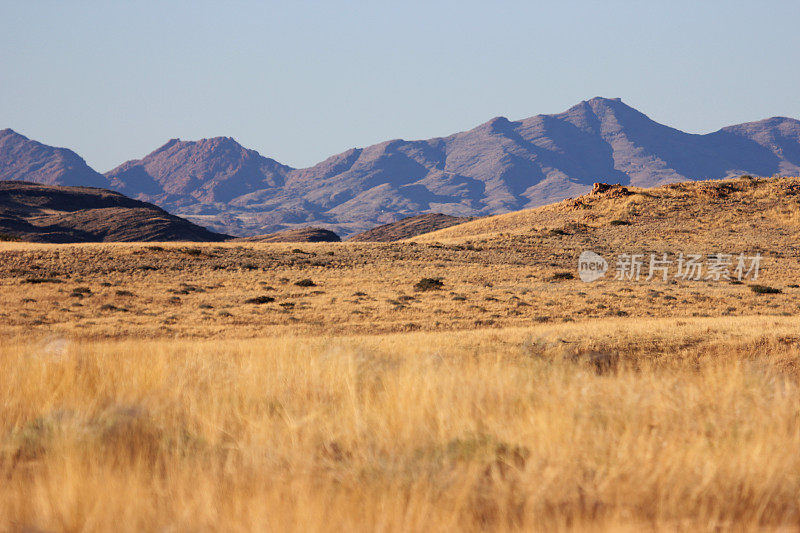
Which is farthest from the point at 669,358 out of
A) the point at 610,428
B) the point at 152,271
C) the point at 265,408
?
the point at 152,271

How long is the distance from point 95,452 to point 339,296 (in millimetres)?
28795

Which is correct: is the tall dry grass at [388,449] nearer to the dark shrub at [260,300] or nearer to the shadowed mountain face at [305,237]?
the dark shrub at [260,300]

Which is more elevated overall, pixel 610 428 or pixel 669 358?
pixel 610 428

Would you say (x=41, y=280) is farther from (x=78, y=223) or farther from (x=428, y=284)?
(x=78, y=223)

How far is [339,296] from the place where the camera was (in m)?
34.3

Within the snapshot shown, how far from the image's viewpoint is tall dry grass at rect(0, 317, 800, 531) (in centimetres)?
451

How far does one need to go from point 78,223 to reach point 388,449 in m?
151

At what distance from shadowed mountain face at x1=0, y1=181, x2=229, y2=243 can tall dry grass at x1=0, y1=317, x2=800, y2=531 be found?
4903 inches

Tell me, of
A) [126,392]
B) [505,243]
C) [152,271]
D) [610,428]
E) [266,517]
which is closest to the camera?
[266,517]

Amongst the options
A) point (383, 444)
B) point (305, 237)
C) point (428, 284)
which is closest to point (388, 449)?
point (383, 444)

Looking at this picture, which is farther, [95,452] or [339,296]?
[339,296]

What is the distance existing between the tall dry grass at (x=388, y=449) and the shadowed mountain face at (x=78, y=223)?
124543 mm

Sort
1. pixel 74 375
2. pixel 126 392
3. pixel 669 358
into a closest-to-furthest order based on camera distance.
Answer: pixel 126 392 < pixel 74 375 < pixel 669 358

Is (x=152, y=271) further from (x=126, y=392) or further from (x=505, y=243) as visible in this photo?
(x=126, y=392)
